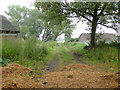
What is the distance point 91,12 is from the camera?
333cm

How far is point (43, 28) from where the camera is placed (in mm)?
2590

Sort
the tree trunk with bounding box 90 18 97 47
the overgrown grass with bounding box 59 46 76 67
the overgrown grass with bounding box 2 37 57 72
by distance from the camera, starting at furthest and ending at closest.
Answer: the overgrown grass with bounding box 2 37 57 72 → the tree trunk with bounding box 90 18 97 47 → the overgrown grass with bounding box 59 46 76 67

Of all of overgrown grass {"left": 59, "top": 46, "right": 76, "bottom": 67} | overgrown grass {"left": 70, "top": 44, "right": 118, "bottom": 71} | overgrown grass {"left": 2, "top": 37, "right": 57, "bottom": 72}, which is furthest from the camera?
overgrown grass {"left": 2, "top": 37, "right": 57, "bottom": 72}

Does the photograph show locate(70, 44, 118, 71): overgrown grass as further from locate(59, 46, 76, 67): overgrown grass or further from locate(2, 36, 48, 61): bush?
locate(2, 36, 48, 61): bush

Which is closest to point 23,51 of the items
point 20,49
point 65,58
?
point 20,49

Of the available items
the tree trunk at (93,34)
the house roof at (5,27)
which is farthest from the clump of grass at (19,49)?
the tree trunk at (93,34)

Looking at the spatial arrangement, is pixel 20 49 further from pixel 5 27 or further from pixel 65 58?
pixel 65 58

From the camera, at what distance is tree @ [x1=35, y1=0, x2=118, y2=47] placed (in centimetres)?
307

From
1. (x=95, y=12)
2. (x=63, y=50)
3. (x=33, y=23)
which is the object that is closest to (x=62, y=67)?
(x=63, y=50)

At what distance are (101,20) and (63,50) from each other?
5.21 feet

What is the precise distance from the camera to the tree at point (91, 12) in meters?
3.07

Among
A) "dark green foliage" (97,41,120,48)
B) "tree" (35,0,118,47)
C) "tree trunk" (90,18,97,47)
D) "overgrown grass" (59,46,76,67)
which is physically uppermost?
"tree" (35,0,118,47)

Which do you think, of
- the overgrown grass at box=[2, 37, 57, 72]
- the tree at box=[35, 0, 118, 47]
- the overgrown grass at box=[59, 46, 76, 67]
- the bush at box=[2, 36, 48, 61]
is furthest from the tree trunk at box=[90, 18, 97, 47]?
the bush at box=[2, 36, 48, 61]

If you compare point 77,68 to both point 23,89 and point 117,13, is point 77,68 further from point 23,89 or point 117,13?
point 117,13
